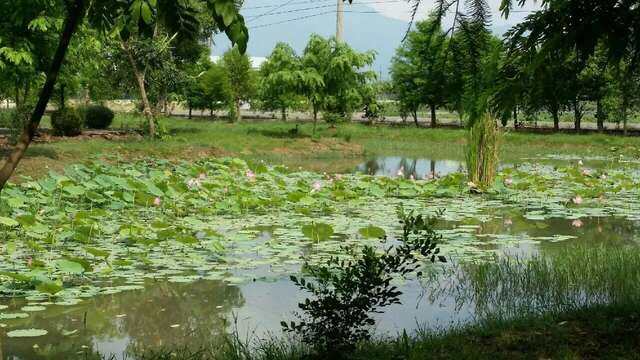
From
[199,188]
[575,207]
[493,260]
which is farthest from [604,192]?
[199,188]

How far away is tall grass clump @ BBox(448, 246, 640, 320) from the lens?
17.7ft

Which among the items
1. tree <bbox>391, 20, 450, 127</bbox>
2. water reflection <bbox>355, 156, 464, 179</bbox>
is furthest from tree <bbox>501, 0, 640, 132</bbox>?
water reflection <bbox>355, 156, 464, 179</bbox>

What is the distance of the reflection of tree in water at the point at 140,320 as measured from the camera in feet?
15.2

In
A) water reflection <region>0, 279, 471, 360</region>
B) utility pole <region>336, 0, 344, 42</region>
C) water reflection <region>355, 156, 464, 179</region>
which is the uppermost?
utility pole <region>336, 0, 344, 42</region>

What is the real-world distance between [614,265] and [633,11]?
3.65 metres

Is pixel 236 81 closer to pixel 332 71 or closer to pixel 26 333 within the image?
pixel 332 71

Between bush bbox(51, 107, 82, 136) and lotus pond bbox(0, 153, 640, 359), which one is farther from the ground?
bush bbox(51, 107, 82, 136)

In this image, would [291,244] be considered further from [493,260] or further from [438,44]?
[438,44]

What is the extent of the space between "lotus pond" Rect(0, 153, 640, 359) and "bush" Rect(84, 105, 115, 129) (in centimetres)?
1517

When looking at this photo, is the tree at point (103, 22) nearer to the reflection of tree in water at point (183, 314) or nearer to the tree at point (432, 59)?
the tree at point (432, 59)

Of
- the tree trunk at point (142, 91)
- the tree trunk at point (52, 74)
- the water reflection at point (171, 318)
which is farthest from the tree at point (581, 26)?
the tree trunk at point (142, 91)

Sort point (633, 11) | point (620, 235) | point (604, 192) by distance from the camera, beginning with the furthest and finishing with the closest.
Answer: point (604, 192)
point (620, 235)
point (633, 11)

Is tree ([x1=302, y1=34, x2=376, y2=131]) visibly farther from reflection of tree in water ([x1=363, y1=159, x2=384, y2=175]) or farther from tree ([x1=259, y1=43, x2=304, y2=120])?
reflection of tree in water ([x1=363, y1=159, x2=384, y2=175])

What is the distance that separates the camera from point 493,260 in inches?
281
